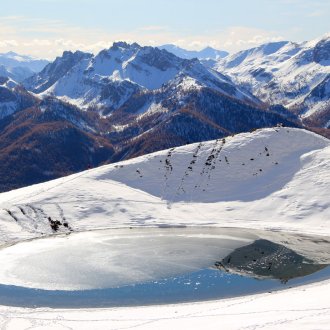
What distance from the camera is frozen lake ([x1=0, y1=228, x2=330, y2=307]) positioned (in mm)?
66062

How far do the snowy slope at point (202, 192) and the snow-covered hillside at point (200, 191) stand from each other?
202 millimetres

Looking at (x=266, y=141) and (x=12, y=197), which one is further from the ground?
(x=266, y=141)

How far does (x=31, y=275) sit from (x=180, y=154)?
60.8 meters

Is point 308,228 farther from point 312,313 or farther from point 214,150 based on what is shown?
point 312,313

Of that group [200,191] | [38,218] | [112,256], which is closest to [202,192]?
[200,191]

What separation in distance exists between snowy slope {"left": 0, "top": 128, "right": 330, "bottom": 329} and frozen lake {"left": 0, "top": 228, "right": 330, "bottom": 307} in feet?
18.1

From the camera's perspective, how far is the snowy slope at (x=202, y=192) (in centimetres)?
10025

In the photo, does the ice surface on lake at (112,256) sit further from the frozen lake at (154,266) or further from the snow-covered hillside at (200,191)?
the snow-covered hillside at (200,191)

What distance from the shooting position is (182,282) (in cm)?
6950

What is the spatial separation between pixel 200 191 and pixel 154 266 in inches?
1590

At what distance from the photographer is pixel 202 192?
373 feet

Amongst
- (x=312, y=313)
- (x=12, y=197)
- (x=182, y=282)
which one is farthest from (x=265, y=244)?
(x=12, y=197)

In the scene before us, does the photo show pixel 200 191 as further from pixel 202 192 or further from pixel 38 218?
pixel 38 218

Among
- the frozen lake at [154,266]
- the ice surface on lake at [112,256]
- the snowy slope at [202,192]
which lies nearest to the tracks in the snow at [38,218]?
the snowy slope at [202,192]
